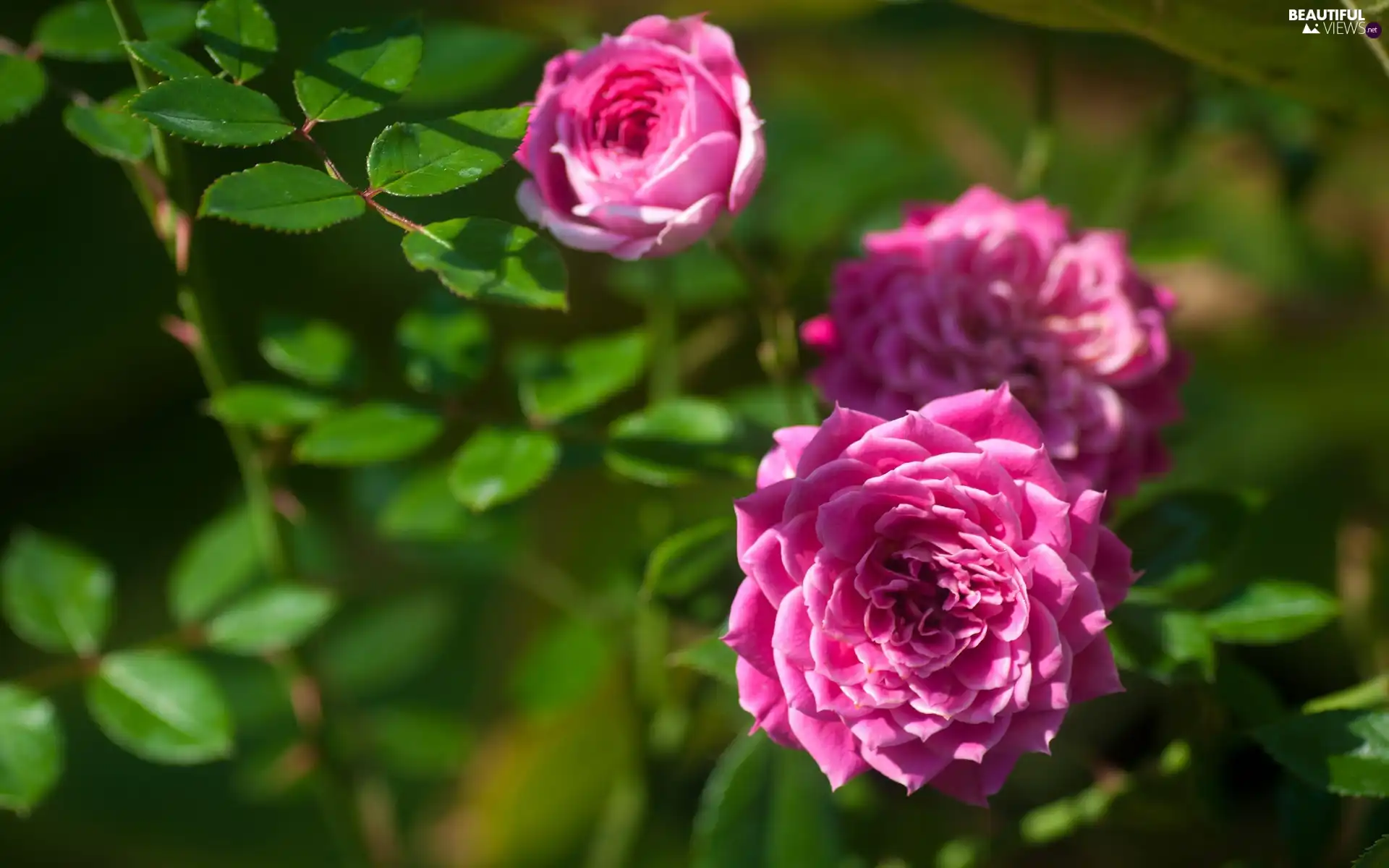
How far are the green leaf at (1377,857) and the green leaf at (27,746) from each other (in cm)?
65

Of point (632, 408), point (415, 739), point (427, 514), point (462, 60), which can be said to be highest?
point (462, 60)

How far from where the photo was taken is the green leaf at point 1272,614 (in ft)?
1.96

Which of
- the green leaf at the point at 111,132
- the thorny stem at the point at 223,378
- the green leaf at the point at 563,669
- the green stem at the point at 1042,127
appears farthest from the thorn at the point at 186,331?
the green stem at the point at 1042,127

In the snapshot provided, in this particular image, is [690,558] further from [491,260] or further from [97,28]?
[97,28]

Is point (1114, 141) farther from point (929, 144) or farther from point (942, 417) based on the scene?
point (942, 417)

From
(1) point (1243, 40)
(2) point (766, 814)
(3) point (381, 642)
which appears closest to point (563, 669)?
(3) point (381, 642)

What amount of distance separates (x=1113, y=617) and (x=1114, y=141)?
1.19 meters

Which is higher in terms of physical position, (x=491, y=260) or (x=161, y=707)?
(x=491, y=260)

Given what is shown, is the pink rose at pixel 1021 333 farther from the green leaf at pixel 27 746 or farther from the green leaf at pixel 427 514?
the green leaf at pixel 27 746

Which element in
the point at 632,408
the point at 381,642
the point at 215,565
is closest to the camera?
the point at 215,565

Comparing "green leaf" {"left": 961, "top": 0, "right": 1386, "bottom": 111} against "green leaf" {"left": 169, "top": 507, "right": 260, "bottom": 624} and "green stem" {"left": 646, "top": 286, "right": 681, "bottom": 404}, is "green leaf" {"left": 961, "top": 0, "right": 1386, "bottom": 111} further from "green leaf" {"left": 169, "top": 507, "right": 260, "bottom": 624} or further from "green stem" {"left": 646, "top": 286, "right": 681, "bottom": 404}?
"green leaf" {"left": 169, "top": 507, "right": 260, "bottom": 624}

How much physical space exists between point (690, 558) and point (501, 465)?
119 millimetres

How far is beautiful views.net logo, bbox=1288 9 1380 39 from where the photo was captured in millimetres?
611

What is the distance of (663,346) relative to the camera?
2.64 feet
